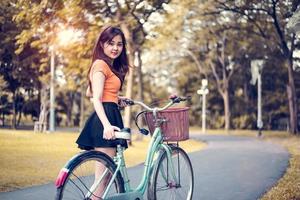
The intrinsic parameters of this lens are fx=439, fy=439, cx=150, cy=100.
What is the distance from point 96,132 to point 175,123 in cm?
83

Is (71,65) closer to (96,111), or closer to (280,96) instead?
(96,111)

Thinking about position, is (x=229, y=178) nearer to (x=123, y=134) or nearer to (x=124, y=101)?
(x=124, y=101)

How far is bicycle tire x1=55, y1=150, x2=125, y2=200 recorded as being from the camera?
356cm

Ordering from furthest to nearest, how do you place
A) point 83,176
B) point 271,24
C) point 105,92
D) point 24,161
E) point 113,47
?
point 271,24
point 24,161
point 113,47
point 105,92
point 83,176

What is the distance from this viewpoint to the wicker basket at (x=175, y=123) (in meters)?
4.31

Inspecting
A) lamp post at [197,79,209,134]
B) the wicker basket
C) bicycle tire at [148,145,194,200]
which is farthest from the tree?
the wicker basket

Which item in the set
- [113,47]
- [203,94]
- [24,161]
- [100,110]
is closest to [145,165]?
A: [100,110]

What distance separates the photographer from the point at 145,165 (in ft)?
14.3

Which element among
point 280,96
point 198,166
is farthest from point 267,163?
point 280,96

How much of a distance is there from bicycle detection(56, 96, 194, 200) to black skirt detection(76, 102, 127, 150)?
0.45 ft

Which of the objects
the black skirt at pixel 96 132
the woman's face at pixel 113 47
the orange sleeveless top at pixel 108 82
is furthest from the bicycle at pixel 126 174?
the woman's face at pixel 113 47

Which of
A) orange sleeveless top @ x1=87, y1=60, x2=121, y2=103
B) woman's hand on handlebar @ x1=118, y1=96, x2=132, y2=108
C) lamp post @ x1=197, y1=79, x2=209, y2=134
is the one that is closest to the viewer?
orange sleeveless top @ x1=87, y1=60, x2=121, y2=103

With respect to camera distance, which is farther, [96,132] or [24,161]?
[24,161]

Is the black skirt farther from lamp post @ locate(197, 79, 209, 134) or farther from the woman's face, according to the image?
lamp post @ locate(197, 79, 209, 134)
